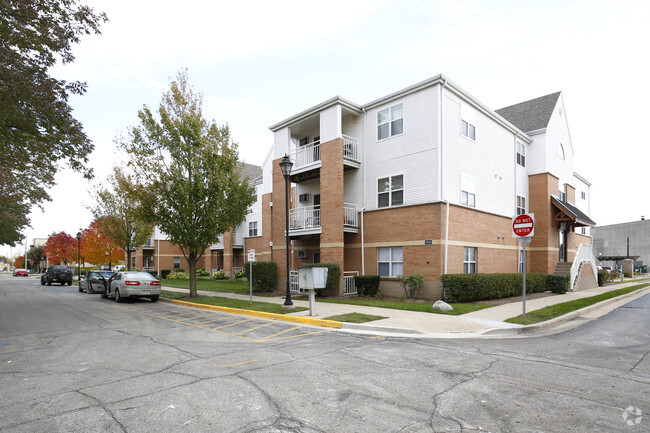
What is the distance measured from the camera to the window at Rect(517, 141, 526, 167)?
2328 centimetres

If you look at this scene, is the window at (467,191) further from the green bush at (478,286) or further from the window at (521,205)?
the window at (521,205)

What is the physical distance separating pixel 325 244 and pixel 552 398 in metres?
14.0

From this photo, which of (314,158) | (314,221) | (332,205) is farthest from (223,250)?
(332,205)

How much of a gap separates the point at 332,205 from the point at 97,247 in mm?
29562

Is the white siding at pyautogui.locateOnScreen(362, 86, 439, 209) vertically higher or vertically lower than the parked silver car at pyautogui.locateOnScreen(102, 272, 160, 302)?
higher

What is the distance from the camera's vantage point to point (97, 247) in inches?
1437

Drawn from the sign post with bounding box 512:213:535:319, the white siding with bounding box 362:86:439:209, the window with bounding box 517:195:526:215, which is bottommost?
the sign post with bounding box 512:213:535:319

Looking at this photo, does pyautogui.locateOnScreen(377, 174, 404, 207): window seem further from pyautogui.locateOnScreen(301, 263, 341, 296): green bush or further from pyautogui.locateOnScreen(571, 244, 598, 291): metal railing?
pyautogui.locateOnScreen(571, 244, 598, 291): metal railing

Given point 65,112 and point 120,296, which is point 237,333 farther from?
point 120,296

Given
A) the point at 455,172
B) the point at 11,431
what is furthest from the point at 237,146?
the point at 11,431

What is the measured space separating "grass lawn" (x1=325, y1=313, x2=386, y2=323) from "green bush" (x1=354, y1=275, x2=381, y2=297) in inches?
224

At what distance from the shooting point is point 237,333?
9.54m

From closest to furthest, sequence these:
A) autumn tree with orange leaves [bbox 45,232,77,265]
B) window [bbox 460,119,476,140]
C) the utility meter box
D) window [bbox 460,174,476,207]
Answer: the utility meter box < window [bbox 460,174,476,207] < window [bbox 460,119,476,140] < autumn tree with orange leaves [bbox 45,232,77,265]

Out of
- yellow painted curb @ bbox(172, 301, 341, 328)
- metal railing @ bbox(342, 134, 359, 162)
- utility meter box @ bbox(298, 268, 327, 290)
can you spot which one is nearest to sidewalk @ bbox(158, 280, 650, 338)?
yellow painted curb @ bbox(172, 301, 341, 328)
